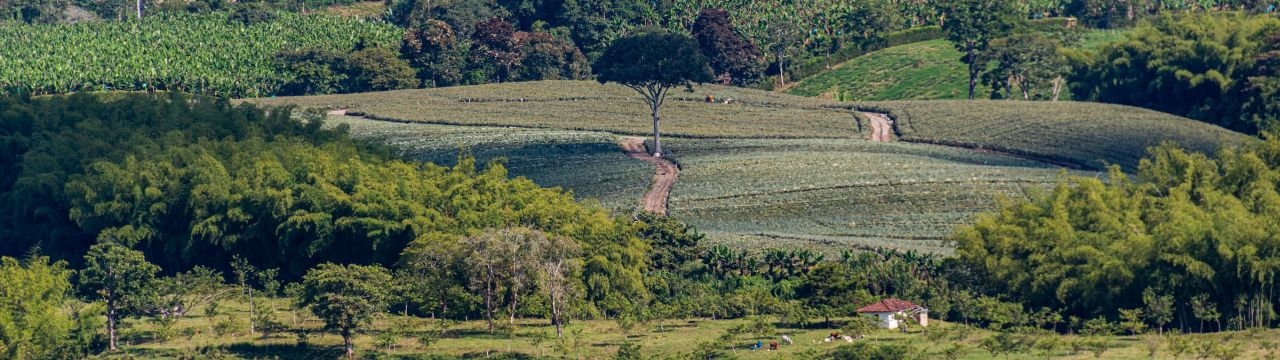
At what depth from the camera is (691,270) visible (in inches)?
3750

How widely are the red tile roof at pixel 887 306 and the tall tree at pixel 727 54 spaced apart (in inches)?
4043

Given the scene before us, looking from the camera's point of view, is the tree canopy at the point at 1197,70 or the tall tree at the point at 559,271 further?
the tree canopy at the point at 1197,70

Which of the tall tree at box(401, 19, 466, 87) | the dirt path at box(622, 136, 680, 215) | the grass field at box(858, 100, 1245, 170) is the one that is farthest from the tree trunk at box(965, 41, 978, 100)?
the tall tree at box(401, 19, 466, 87)

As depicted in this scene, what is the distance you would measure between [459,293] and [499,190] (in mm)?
12687

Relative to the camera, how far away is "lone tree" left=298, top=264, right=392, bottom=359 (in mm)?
80062

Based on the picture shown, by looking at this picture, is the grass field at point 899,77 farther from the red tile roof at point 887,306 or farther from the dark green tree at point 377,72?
the red tile roof at point 887,306

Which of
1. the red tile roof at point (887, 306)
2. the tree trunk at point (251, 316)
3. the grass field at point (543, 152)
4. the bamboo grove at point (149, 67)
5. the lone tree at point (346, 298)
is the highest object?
the bamboo grove at point (149, 67)

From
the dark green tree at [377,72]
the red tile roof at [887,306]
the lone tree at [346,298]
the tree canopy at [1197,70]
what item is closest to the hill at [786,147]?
the tree canopy at [1197,70]

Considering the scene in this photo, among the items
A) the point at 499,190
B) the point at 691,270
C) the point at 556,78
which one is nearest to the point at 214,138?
the point at 499,190

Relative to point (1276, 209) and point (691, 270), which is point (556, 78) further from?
point (1276, 209)

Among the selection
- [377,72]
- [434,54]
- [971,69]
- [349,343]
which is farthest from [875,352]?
[434,54]

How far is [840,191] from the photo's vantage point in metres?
116

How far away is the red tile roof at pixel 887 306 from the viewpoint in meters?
82.4

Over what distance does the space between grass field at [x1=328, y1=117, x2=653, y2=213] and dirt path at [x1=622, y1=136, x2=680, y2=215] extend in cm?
66
